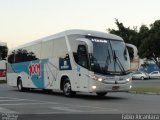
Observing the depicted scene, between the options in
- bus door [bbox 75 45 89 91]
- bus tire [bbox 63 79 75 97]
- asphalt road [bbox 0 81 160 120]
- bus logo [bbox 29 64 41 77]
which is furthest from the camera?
bus logo [bbox 29 64 41 77]

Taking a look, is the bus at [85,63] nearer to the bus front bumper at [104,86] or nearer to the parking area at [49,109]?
the bus front bumper at [104,86]

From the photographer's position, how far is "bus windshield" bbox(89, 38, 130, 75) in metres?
21.4

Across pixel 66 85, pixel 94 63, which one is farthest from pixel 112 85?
pixel 66 85

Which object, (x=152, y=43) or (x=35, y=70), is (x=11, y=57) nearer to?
(x=35, y=70)

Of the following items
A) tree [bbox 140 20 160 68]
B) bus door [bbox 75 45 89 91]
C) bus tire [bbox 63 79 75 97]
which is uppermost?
tree [bbox 140 20 160 68]

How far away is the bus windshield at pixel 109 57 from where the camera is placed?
2139 centimetres

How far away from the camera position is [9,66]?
33.6 m

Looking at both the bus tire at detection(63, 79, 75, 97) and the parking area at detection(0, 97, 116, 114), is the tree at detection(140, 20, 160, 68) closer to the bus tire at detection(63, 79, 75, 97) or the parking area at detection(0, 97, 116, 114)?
the bus tire at detection(63, 79, 75, 97)

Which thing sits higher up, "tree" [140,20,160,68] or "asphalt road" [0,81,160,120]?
"tree" [140,20,160,68]

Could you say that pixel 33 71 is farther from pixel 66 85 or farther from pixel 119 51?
pixel 119 51

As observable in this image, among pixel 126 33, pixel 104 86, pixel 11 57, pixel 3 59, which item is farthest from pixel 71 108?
pixel 126 33

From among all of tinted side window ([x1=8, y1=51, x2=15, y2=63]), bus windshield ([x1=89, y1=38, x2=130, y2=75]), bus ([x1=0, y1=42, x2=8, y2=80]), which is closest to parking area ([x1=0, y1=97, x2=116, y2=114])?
bus windshield ([x1=89, y1=38, x2=130, y2=75])

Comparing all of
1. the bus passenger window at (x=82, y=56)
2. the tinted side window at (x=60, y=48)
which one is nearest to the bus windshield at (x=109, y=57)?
the bus passenger window at (x=82, y=56)

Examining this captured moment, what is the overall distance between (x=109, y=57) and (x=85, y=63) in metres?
1.26
